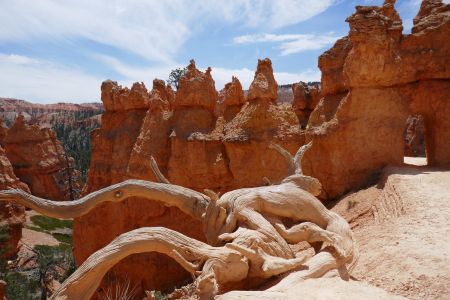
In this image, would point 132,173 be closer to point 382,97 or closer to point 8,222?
point 382,97

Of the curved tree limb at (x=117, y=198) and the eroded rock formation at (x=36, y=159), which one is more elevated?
the curved tree limb at (x=117, y=198)

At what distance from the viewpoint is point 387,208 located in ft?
27.8

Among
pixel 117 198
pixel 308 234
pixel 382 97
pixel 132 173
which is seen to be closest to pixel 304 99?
pixel 382 97

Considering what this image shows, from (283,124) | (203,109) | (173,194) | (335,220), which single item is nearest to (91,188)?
(203,109)

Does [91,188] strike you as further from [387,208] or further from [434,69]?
[434,69]

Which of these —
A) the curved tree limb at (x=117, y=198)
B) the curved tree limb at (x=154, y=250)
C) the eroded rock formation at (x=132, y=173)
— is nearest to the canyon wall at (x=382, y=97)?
the eroded rock formation at (x=132, y=173)

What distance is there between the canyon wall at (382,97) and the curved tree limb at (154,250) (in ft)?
22.1

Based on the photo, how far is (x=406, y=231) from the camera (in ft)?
21.9

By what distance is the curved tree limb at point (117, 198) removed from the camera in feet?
15.7

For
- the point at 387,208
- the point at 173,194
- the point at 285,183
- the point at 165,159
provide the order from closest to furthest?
the point at 173,194, the point at 285,183, the point at 387,208, the point at 165,159

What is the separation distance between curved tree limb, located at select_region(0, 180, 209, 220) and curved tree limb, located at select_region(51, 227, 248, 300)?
0.80 m

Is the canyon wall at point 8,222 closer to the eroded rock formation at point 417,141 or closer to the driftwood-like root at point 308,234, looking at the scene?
the driftwood-like root at point 308,234

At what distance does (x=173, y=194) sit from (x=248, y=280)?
5.32 feet

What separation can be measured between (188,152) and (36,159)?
25820 millimetres
